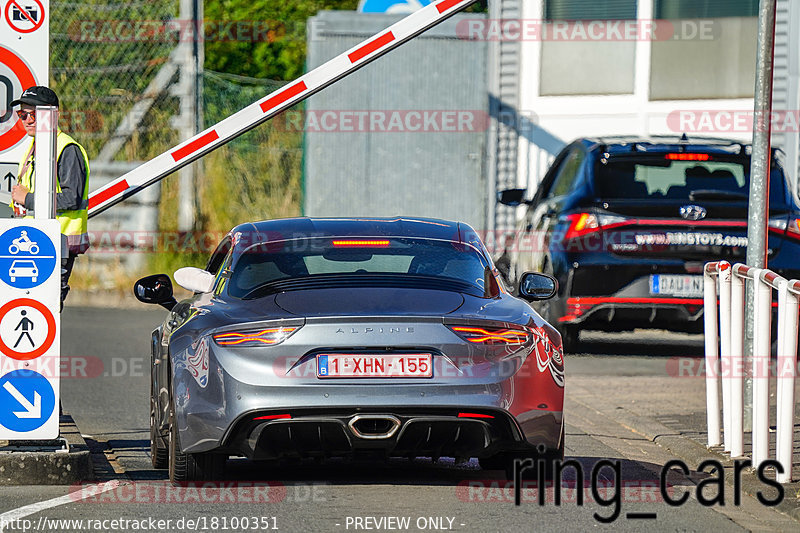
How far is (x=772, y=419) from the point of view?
33.6 feet

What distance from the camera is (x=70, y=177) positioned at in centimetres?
902

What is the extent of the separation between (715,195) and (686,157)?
458 millimetres

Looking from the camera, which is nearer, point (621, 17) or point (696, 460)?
point (696, 460)

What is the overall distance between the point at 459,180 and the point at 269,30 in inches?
434

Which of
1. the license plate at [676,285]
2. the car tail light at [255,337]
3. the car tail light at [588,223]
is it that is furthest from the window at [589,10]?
the car tail light at [255,337]

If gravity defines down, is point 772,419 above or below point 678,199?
below

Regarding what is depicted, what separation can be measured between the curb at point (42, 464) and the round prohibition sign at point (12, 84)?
1892 millimetres

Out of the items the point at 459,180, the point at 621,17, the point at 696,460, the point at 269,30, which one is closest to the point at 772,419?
the point at 696,460

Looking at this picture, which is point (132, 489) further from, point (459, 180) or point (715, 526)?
point (459, 180)

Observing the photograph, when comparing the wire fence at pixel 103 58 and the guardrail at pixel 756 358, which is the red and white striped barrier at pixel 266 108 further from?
the wire fence at pixel 103 58

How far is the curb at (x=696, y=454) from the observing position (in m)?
7.27

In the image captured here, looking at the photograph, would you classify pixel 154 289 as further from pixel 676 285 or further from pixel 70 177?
pixel 676 285
